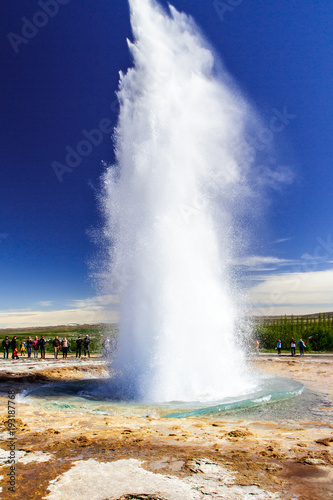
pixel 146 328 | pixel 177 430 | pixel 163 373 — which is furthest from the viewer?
pixel 146 328

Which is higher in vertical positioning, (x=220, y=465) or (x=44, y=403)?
(x=220, y=465)

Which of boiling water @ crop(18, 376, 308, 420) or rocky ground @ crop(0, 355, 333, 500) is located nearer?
rocky ground @ crop(0, 355, 333, 500)

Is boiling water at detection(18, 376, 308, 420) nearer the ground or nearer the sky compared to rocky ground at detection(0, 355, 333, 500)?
nearer the ground

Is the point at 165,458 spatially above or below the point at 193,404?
above

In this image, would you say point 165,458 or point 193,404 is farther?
point 193,404

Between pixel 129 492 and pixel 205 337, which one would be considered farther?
pixel 205 337

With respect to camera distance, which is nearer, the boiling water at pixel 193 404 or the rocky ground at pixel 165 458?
the rocky ground at pixel 165 458

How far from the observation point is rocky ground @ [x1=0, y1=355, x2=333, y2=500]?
376 centimetres

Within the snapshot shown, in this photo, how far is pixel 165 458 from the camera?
15.6 feet

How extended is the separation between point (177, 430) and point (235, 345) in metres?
6.92

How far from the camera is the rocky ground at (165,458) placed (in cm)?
376

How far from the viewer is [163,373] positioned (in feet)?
33.2

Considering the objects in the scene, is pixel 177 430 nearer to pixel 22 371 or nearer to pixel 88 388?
pixel 88 388

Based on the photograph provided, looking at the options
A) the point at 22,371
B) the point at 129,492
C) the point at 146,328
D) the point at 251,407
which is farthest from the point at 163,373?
the point at 22,371
